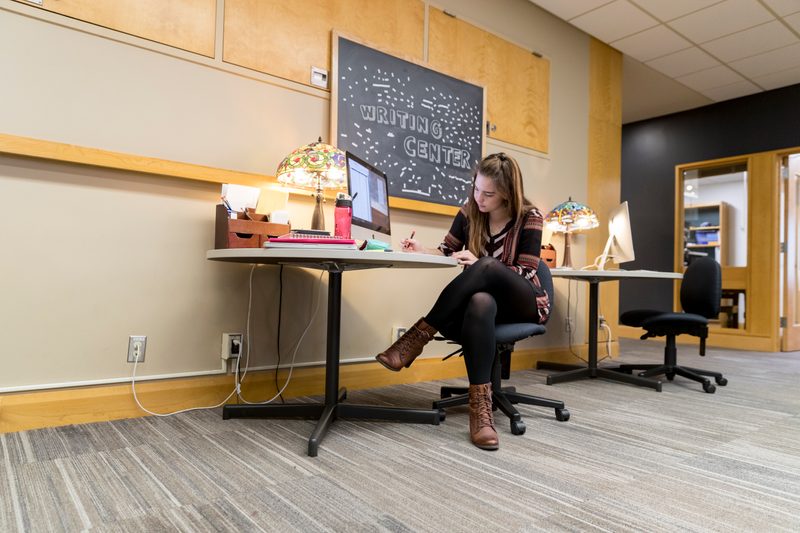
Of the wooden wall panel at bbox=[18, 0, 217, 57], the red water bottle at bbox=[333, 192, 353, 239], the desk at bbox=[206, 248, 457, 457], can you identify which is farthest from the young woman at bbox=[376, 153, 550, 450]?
the wooden wall panel at bbox=[18, 0, 217, 57]

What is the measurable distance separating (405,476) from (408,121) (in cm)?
214

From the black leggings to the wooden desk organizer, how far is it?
76cm

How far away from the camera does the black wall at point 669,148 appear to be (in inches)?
210

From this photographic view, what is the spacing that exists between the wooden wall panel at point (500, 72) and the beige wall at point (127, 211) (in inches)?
40.8

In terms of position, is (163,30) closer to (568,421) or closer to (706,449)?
(568,421)

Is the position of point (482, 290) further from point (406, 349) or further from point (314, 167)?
point (314, 167)

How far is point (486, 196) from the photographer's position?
2.21m

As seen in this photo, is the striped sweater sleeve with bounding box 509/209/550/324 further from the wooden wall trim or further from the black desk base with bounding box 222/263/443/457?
the wooden wall trim

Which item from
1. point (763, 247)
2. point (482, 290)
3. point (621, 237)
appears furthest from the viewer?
point (763, 247)

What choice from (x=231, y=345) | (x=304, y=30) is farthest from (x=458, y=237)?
(x=304, y=30)

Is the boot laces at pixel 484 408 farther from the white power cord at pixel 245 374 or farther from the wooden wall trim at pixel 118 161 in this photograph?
the wooden wall trim at pixel 118 161

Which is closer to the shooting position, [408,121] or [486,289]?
[486,289]

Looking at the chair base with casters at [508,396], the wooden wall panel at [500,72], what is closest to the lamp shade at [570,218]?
the wooden wall panel at [500,72]

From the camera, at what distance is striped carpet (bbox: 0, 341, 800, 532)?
125 cm
